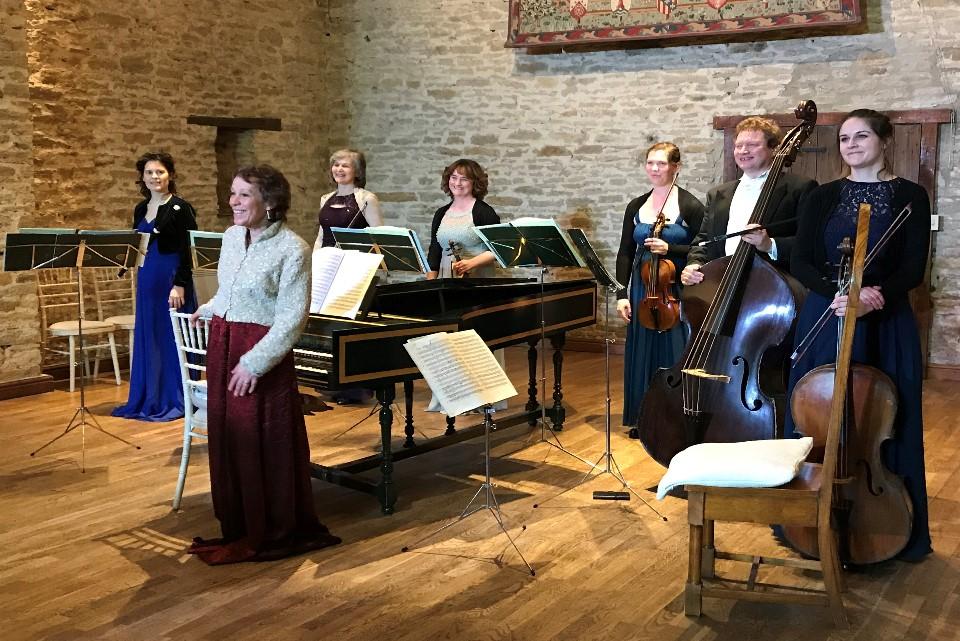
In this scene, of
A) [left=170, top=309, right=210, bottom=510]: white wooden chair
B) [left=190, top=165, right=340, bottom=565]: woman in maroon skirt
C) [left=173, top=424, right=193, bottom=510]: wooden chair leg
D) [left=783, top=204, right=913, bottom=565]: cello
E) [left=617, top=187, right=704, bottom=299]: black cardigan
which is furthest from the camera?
[left=617, top=187, right=704, bottom=299]: black cardigan

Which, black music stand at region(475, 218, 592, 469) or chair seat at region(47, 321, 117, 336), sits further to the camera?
chair seat at region(47, 321, 117, 336)

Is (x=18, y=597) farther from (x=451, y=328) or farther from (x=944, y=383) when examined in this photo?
(x=944, y=383)

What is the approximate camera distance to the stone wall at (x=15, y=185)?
A: 6.94m

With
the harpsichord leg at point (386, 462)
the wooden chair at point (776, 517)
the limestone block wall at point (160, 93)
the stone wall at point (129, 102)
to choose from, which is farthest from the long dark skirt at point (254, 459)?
the limestone block wall at point (160, 93)

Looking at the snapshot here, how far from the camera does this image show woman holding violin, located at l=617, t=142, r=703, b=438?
5281 millimetres

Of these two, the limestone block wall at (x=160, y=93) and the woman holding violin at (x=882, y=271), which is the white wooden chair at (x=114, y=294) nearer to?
the limestone block wall at (x=160, y=93)

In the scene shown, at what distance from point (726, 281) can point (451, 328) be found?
4.10ft

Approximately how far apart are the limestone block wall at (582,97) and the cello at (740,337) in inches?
167

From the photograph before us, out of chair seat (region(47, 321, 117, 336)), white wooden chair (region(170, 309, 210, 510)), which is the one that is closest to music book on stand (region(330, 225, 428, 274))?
white wooden chair (region(170, 309, 210, 510))

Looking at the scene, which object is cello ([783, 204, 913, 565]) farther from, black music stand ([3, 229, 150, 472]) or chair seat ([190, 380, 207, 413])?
black music stand ([3, 229, 150, 472])

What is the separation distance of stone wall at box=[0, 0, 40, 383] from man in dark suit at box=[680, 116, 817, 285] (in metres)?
4.72

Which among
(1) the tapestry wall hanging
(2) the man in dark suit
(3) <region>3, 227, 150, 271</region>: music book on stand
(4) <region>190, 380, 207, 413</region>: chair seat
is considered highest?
(1) the tapestry wall hanging

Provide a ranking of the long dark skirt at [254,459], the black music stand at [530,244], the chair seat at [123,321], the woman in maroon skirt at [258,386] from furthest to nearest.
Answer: the chair seat at [123,321], the black music stand at [530,244], the long dark skirt at [254,459], the woman in maroon skirt at [258,386]

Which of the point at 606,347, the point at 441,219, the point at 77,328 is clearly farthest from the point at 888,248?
the point at 77,328
